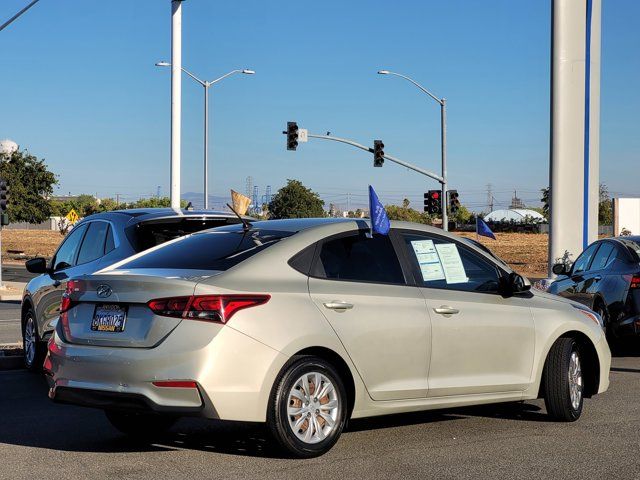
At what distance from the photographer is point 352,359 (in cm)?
691

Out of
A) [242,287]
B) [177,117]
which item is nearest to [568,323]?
[242,287]

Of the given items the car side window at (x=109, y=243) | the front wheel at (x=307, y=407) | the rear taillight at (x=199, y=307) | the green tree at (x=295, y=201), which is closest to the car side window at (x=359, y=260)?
the front wheel at (x=307, y=407)

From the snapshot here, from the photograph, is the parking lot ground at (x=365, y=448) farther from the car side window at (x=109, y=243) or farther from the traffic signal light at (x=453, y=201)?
the traffic signal light at (x=453, y=201)

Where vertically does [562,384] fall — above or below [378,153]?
below

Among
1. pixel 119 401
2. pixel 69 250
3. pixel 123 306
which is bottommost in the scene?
pixel 119 401

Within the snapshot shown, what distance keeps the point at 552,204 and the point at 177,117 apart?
343 inches

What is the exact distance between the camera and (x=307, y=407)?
21.9ft

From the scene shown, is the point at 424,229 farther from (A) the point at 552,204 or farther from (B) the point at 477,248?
(A) the point at 552,204

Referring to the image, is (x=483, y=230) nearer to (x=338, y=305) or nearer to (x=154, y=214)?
(x=154, y=214)

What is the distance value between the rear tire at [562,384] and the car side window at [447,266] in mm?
794

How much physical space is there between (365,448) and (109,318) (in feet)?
6.58

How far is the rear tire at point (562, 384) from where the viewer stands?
8.17m

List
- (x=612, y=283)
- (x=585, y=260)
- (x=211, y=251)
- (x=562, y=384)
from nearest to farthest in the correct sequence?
(x=211, y=251) < (x=562, y=384) < (x=612, y=283) < (x=585, y=260)

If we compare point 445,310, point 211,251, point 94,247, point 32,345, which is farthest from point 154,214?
point 445,310
